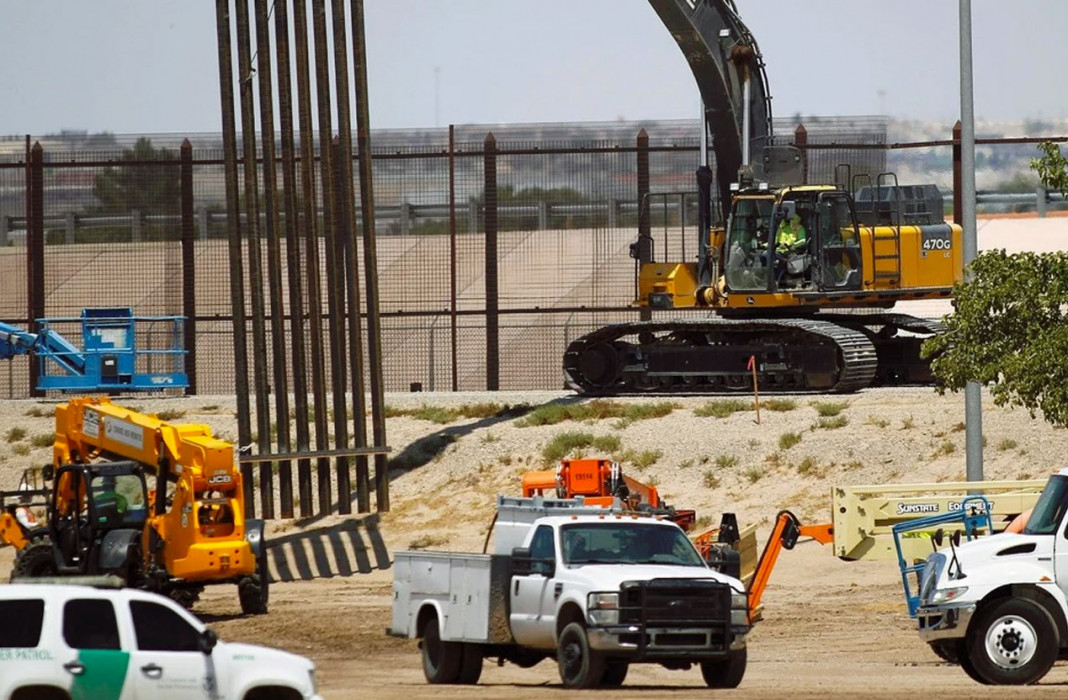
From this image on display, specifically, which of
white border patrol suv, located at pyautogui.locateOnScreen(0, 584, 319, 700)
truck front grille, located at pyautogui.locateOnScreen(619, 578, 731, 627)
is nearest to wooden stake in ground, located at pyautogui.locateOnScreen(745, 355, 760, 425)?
truck front grille, located at pyautogui.locateOnScreen(619, 578, 731, 627)

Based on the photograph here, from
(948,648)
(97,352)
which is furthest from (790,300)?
(948,648)

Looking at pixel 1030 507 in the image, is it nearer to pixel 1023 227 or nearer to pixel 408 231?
pixel 408 231

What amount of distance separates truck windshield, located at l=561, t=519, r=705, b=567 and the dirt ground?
110cm

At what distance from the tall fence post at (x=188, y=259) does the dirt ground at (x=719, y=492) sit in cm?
302

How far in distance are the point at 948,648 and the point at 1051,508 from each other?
4.99 ft

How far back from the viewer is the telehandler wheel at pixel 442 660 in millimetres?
17328

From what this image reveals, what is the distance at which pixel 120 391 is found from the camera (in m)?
36.1

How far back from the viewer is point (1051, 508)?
16406 millimetres

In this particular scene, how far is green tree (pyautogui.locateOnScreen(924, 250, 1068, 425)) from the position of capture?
20.2m

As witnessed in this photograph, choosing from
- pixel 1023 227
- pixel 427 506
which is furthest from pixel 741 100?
pixel 1023 227

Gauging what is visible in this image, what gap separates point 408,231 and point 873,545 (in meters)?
24.5

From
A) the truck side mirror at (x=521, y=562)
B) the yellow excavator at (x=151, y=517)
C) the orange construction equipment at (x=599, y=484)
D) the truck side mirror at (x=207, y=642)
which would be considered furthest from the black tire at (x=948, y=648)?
the yellow excavator at (x=151, y=517)

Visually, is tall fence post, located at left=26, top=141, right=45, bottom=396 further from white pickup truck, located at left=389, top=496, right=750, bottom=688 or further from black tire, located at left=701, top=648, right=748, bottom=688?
black tire, located at left=701, top=648, right=748, bottom=688

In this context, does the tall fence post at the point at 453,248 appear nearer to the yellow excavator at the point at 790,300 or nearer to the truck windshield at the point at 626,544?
the yellow excavator at the point at 790,300
